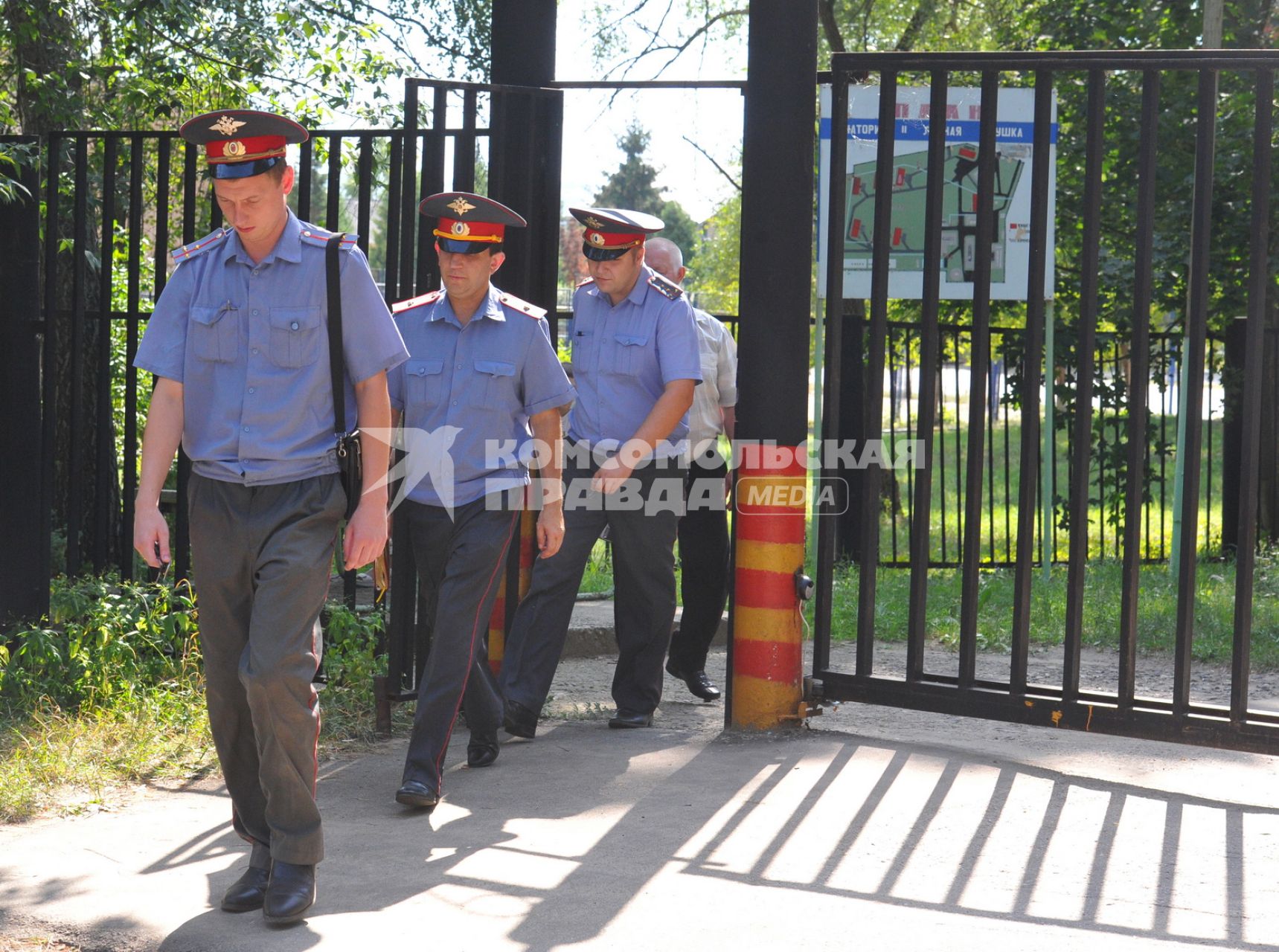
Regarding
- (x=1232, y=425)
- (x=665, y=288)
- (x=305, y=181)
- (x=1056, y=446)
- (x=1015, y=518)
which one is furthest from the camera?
(x=1015, y=518)

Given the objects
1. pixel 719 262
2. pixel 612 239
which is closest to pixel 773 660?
pixel 612 239

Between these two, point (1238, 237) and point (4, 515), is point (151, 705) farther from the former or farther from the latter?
point (1238, 237)

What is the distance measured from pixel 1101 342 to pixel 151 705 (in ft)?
26.1

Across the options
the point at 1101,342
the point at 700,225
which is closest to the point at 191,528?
the point at 1101,342

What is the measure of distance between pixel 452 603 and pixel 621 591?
1.24 m

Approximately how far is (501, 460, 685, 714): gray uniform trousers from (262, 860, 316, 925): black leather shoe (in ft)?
5.89

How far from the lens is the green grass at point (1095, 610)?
304 inches

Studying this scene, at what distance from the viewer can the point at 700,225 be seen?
30.1m

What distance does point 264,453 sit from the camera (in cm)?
375

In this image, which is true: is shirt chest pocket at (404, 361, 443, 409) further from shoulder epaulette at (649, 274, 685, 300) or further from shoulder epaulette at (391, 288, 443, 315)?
Answer: shoulder epaulette at (649, 274, 685, 300)

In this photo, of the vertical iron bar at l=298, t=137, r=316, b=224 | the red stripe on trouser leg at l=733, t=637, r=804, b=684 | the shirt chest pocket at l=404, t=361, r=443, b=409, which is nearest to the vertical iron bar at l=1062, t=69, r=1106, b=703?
the red stripe on trouser leg at l=733, t=637, r=804, b=684

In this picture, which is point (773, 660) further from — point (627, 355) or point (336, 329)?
point (336, 329)

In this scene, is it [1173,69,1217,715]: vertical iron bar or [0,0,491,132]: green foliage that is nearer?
[1173,69,1217,715]: vertical iron bar

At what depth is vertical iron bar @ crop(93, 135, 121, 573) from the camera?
20.5ft
